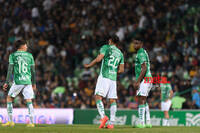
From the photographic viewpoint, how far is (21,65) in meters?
14.5

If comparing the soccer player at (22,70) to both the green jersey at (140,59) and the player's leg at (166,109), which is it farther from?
the player's leg at (166,109)

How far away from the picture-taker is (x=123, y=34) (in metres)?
27.5

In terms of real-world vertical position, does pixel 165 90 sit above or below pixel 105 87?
above

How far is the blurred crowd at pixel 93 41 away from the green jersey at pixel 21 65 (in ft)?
A: 31.1

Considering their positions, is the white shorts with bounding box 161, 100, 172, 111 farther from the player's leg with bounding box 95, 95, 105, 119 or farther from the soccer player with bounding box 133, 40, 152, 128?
the player's leg with bounding box 95, 95, 105, 119

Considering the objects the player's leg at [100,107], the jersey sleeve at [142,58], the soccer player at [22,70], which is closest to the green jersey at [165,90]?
the jersey sleeve at [142,58]

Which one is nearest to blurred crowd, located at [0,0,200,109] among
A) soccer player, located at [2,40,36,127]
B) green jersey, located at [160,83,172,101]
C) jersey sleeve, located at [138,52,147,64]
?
green jersey, located at [160,83,172,101]

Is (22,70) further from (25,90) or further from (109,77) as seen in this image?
(109,77)

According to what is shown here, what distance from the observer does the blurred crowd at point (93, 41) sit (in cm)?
2427

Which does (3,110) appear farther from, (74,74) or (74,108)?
(74,74)

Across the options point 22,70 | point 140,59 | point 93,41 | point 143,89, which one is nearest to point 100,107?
point 143,89

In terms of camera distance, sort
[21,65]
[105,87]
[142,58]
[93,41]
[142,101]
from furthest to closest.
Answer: [93,41]
[142,101]
[142,58]
[21,65]
[105,87]

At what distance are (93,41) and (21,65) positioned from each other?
549 inches

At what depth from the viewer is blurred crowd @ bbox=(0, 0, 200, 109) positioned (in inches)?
955
